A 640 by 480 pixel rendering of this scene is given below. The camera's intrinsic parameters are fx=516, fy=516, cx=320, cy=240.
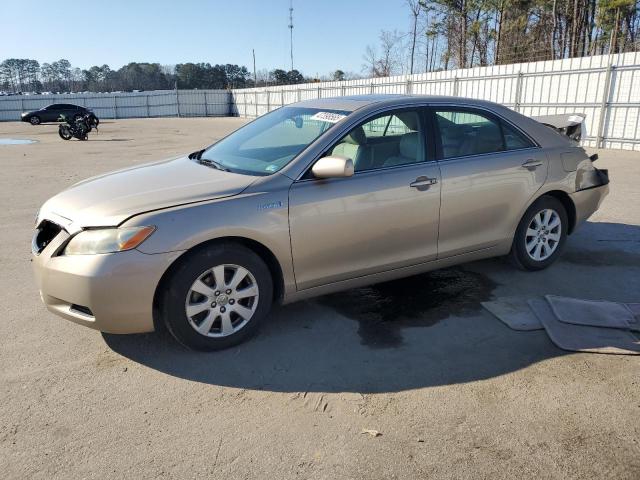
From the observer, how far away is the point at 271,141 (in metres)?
4.32

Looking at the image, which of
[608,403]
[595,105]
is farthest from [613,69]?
[608,403]

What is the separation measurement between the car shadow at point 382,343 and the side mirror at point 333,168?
1146 mm

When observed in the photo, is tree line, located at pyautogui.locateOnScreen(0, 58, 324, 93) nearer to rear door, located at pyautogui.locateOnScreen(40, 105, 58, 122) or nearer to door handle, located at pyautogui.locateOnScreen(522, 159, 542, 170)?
rear door, located at pyautogui.locateOnScreen(40, 105, 58, 122)

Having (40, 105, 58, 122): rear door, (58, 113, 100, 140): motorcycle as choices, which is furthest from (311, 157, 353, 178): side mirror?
(40, 105, 58, 122): rear door

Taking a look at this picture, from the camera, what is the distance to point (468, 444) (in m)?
2.58

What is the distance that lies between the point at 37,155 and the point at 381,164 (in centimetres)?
1680

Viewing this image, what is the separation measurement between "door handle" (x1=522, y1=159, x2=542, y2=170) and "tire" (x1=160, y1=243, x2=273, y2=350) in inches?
101

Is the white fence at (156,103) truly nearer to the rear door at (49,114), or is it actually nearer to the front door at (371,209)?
the rear door at (49,114)

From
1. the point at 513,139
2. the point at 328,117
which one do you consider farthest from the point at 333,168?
the point at 513,139

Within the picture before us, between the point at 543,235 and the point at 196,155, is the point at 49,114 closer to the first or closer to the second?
the point at 196,155

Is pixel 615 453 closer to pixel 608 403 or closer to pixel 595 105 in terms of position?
pixel 608 403

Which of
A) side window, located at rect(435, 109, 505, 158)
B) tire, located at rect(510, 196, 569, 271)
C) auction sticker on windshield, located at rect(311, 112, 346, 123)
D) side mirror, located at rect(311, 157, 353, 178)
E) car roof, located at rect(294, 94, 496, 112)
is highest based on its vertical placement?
car roof, located at rect(294, 94, 496, 112)

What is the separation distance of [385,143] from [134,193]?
1.95 meters

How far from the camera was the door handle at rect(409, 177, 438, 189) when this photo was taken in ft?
13.1
